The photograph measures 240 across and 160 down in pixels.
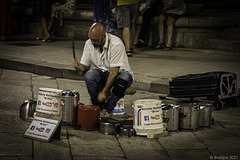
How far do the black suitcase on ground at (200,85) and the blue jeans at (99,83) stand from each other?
0.76m

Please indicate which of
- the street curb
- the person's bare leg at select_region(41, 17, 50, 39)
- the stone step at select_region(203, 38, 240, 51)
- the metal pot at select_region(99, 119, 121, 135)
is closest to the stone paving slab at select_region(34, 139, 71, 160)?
the metal pot at select_region(99, 119, 121, 135)

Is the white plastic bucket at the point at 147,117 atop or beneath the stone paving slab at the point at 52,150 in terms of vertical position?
atop

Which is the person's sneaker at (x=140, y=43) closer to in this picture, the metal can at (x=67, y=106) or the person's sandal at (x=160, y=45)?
the person's sandal at (x=160, y=45)

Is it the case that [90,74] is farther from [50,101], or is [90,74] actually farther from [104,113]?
[50,101]

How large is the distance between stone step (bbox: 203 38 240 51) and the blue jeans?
202 inches

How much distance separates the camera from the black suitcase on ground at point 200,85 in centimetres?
632

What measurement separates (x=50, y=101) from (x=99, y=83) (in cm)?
77

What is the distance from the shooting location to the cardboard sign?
4918 mm

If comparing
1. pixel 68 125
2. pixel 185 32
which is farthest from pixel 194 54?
pixel 68 125

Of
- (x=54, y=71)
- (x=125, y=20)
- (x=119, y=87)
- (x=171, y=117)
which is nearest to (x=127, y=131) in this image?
(x=171, y=117)

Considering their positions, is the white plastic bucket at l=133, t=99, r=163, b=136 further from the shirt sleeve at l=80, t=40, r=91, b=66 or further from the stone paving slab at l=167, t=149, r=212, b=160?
the shirt sleeve at l=80, t=40, r=91, b=66

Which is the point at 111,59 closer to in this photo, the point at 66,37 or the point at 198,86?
the point at 198,86

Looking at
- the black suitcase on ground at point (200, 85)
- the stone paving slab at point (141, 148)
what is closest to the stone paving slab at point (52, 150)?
the stone paving slab at point (141, 148)

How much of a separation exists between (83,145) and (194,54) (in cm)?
573
